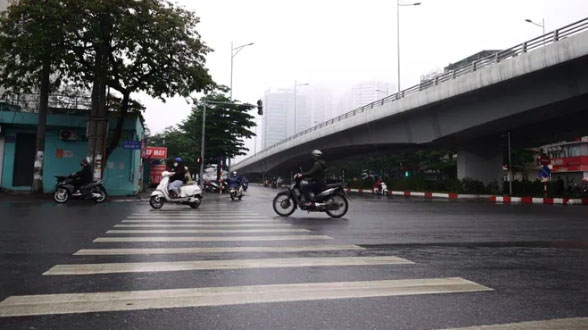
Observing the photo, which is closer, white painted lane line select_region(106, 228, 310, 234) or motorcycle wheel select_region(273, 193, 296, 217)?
white painted lane line select_region(106, 228, 310, 234)

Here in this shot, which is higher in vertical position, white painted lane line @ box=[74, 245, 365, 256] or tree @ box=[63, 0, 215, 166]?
tree @ box=[63, 0, 215, 166]

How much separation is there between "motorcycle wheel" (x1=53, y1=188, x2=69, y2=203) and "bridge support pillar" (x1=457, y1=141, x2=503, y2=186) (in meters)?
24.1

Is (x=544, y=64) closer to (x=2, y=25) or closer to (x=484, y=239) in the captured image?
(x=484, y=239)

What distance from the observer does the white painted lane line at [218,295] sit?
2.90 meters

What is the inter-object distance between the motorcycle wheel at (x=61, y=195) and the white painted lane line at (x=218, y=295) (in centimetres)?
1264

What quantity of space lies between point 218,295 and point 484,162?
27.6 meters

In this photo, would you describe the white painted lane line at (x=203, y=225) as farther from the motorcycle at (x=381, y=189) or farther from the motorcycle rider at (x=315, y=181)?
the motorcycle at (x=381, y=189)

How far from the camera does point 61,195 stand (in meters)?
14.2

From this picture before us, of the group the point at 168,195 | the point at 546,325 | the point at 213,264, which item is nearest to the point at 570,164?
the point at 168,195

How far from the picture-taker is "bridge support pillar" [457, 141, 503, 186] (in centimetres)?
2691

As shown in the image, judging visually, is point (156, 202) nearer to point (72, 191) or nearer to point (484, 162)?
point (72, 191)

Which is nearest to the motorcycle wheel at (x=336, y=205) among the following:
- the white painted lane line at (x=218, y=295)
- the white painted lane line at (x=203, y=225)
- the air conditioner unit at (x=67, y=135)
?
the white painted lane line at (x=203, y=225)

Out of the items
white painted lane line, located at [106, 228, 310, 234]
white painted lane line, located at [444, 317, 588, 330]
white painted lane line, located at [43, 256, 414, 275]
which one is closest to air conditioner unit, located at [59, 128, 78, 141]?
white painted lane line, located at [106, 228, 310, 234]

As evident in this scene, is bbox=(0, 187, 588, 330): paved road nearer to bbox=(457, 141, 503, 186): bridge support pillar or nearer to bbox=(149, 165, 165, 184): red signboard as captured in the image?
bbox=(457, 141, 503, 186): bridge support pillar
